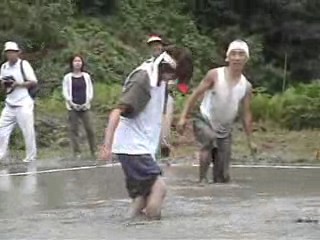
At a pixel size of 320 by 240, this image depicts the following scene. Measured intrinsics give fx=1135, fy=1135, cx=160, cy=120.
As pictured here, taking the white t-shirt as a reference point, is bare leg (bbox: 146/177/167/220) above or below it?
below

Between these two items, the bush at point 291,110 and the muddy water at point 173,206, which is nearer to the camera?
the muddy water at point 173,206

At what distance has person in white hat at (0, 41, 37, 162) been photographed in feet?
55.3

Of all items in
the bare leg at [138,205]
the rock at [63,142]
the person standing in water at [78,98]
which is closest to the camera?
the bare leg at [138,205]

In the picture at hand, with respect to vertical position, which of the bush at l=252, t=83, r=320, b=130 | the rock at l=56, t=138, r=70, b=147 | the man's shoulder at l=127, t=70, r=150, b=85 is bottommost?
the rock at l=56, t=138, r=70, b=147

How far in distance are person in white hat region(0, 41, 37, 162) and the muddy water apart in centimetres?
72

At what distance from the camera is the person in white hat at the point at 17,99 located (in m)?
16.8

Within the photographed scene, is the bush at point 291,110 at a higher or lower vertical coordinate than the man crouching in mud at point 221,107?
lower

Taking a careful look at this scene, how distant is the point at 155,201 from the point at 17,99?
7.33 m

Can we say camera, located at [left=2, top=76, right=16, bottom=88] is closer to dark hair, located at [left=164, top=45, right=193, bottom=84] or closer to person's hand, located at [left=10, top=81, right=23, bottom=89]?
person's hand, located at [left=10, top=81, right=23, bottom=89]

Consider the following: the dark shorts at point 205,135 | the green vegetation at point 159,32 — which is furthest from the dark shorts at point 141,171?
the green vegetation at point 159,32

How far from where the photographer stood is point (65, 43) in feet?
94.7

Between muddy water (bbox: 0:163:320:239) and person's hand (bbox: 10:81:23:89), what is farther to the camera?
person's hand (bbox: 10:81:23:89)

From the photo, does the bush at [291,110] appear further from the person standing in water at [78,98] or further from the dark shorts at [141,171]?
the dark shorts at [141,171]

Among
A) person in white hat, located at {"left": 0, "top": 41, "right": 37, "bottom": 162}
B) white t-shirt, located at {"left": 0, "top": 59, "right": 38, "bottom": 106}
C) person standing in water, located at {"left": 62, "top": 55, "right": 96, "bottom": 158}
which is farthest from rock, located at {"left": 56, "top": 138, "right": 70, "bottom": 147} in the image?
white t-shirt, located at {"left": 0, "top": 59, "right": 38, "bottom": 106}
